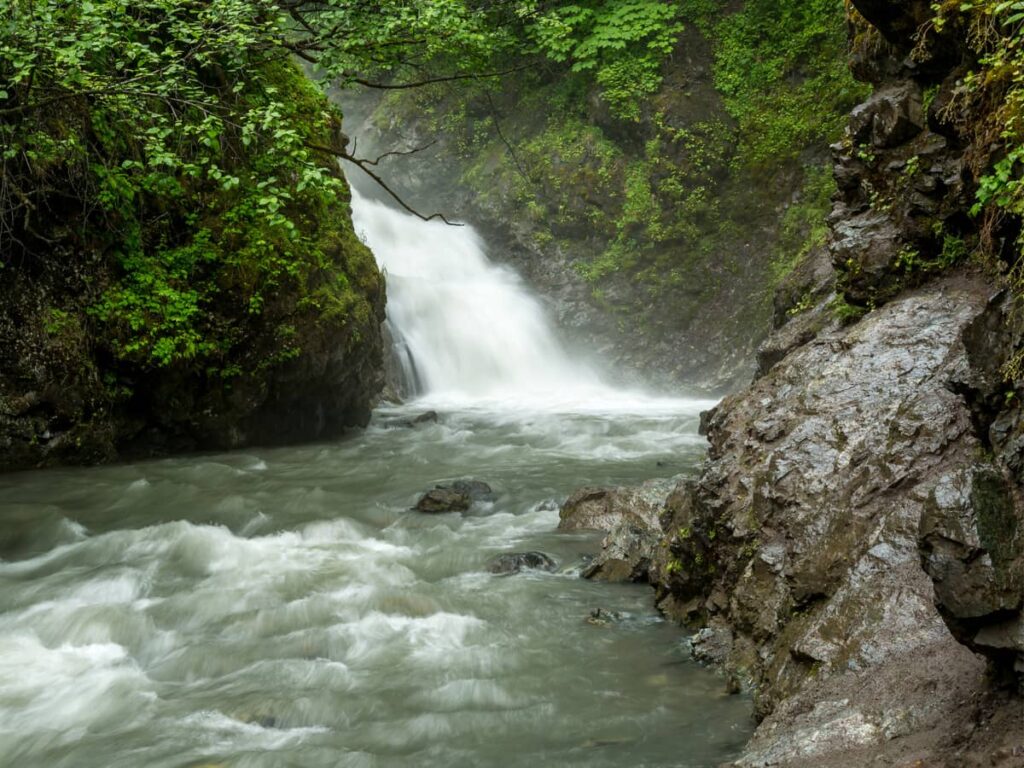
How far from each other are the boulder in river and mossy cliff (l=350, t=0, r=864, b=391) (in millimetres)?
8207

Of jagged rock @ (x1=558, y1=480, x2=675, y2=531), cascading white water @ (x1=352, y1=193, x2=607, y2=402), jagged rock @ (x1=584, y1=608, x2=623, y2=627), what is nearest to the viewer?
jagged rock @ (x1=584, y1=608, x2=623, y2=627)

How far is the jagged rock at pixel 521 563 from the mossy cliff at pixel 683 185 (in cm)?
995

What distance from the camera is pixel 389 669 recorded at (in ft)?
15.5

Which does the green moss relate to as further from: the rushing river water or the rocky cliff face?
the rocky cliff face

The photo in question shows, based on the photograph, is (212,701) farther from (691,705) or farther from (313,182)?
(313,182)

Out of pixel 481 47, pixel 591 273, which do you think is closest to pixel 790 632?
pixel 481 47

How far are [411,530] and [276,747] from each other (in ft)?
11.6

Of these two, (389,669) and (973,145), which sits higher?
(973,145)

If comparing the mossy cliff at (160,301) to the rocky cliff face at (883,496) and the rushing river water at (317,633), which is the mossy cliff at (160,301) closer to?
the rushing river water at (317,633)

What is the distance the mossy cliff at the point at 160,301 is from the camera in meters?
8.30

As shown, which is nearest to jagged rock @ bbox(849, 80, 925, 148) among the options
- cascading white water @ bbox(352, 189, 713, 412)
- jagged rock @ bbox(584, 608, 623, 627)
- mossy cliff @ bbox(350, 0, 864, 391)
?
jagged rock @ bbox(584, 608, 623, 627)

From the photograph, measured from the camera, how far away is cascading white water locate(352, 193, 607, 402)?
17109 millimetres

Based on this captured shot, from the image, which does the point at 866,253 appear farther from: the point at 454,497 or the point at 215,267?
the point at 215,267

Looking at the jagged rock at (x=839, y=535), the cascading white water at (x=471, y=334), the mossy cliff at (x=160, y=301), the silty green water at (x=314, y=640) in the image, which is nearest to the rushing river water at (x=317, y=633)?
the silty green water at (x=314, y=640)
